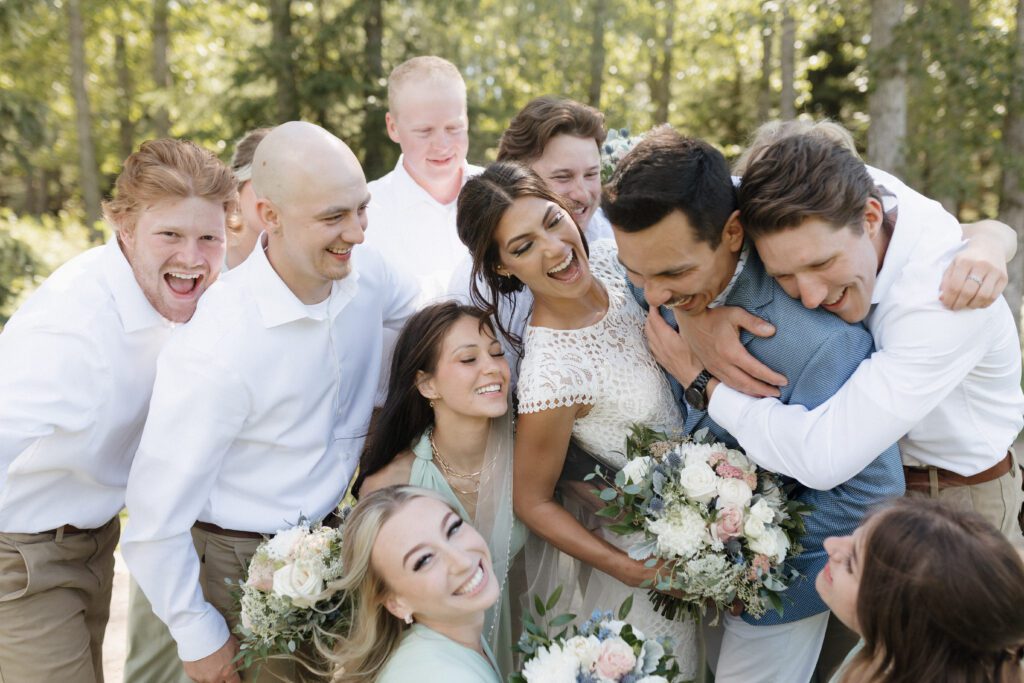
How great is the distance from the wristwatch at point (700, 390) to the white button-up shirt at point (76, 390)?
2125 mm

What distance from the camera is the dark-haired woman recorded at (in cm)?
244

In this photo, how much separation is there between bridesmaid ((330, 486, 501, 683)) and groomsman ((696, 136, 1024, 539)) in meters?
1.05

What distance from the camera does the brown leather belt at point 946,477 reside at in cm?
352

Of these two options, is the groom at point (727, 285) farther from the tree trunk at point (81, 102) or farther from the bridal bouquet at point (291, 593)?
the tree trunk at point (81, 102)

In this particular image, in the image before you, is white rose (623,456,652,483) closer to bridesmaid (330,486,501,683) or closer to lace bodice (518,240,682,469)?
lace bodice (518,240,682,469)

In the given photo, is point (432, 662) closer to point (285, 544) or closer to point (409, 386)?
point (285, 544)

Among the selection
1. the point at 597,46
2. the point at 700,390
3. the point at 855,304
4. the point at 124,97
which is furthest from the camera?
the point at 124,97

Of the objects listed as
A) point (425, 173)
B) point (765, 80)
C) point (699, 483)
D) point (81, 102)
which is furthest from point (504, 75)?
point (699, 483)

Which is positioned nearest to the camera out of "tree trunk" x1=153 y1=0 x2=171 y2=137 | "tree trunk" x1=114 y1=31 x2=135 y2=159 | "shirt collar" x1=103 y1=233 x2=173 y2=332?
"shirt collar" x1=103 y1=233 x2=173 y2=332

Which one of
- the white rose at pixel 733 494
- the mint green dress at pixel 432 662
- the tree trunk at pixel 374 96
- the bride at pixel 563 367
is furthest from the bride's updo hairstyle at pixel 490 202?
the tree trunk at pixel 374 96

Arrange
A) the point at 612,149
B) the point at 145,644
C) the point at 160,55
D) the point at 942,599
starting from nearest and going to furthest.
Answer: the point at 942,599, the point at 145,644, the point at 612,149, the point at 160,55

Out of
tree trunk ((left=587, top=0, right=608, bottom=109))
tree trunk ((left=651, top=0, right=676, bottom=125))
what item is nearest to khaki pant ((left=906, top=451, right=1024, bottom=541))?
tree trunk ((left=587, top=0, right=608, bottom=109))

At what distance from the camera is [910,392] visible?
9.62 feet

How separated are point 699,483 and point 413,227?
10.8ft
